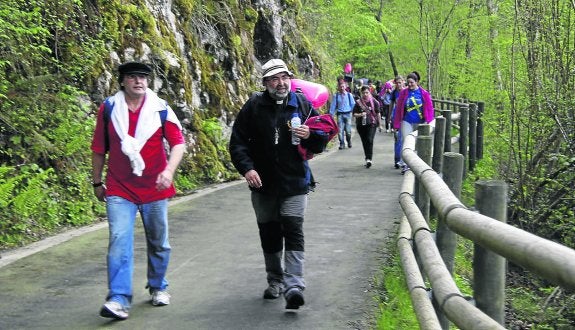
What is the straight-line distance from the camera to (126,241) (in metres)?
6.22

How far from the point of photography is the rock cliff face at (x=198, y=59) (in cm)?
1348

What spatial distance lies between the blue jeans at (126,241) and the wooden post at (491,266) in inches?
131

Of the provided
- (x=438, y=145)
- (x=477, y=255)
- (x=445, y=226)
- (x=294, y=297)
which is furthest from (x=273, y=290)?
(x=438, y=145)

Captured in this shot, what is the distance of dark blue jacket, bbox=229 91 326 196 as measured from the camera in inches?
257

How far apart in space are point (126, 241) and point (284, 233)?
1.30 m

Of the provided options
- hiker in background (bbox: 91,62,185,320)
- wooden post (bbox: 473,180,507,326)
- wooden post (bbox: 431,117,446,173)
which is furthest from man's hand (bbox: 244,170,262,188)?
wooden post (bbox: 431,117,446,173)

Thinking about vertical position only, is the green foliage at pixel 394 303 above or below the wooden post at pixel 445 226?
below

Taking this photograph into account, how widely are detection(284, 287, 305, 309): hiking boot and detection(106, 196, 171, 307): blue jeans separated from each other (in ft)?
3.58

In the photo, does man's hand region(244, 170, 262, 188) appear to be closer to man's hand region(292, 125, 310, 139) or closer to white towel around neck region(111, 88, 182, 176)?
man's hand region(292, 125, 310, 139)

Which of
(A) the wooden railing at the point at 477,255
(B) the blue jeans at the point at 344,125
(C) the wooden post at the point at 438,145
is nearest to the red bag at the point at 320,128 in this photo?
(A) the wooden railing at the point at 477,255

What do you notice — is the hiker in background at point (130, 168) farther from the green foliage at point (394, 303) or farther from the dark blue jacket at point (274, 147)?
the green foliage at point (394, 303)

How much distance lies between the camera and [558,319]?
328 inches

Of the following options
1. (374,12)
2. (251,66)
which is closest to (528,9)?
(251,66)

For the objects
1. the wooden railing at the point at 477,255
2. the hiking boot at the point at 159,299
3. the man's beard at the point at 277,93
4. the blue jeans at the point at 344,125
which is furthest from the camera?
the blue jeans at the point at 344,125
